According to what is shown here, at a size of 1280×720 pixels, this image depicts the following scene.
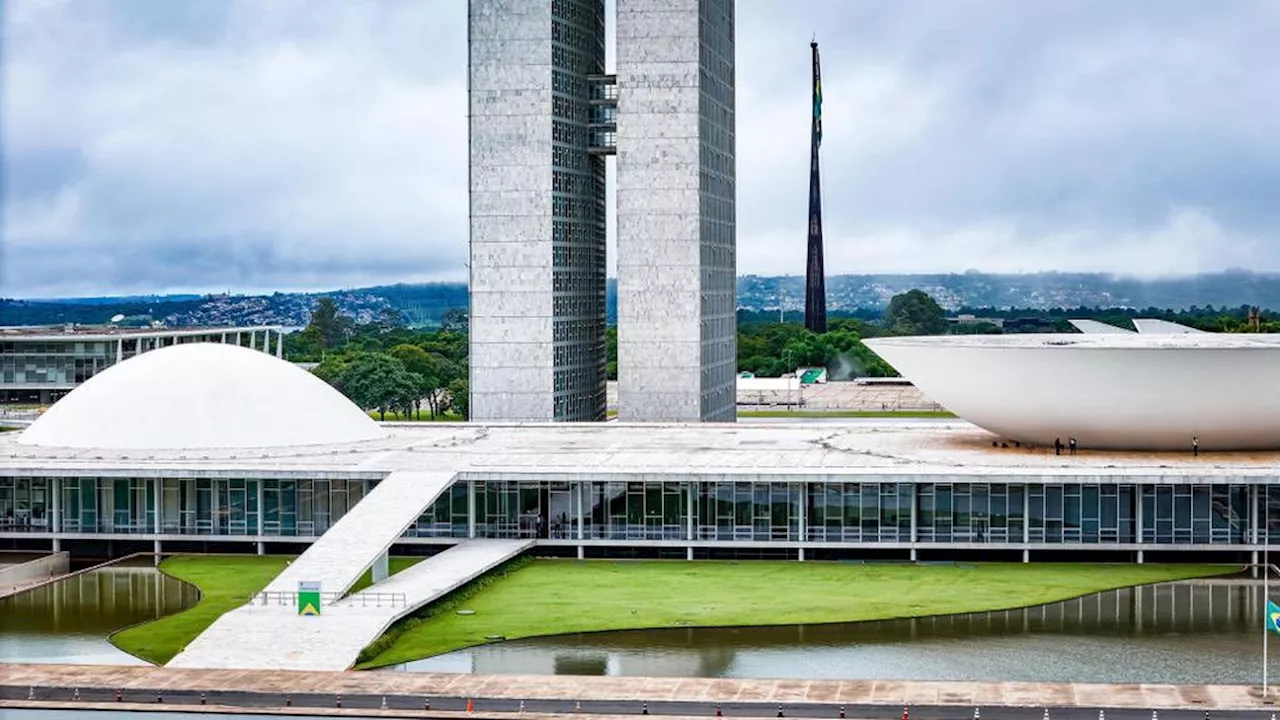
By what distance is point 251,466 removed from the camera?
66125 millimetres

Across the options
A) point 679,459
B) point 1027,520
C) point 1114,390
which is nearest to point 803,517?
point 679,459

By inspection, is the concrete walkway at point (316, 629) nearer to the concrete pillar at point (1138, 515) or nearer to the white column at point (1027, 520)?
the white column at point (1027, 520)

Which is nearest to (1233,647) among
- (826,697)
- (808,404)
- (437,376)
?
(826,697)

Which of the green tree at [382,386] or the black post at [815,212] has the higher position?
the black post at [815,212]

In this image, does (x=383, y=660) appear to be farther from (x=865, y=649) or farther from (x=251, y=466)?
(x=251, y=466)

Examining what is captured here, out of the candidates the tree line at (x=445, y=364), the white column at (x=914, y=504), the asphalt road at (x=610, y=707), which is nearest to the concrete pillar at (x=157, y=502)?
the asphalt road at (x=610, y=707)

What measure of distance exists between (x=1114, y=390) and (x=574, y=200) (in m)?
39.1

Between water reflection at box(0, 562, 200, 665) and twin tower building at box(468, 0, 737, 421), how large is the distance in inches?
1374

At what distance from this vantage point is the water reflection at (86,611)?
4894cm

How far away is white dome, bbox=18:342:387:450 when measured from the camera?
72.1 metres

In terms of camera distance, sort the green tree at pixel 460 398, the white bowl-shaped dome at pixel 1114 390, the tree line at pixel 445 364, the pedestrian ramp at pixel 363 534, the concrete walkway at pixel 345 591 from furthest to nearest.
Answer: the tree line at pixel 445 364, the green tree at pixel 460 398, the white bowl-shaped dome at pixel 1114 390, the pedestrian ramp at pixel 363 534, the concrete walkway at pixel 345 591

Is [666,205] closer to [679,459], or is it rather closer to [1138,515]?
[679,459]

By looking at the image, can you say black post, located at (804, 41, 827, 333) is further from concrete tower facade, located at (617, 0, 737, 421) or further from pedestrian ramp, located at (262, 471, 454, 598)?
pedestrian ramp, located at (262, 471, 454, 598)

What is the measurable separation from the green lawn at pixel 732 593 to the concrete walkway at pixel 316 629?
750 millimetres
